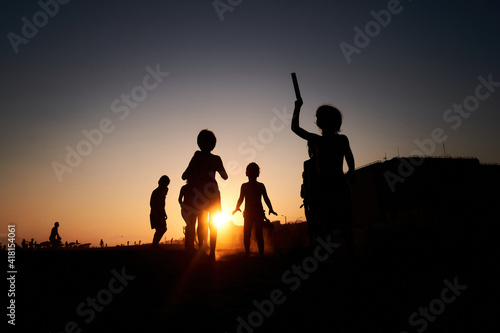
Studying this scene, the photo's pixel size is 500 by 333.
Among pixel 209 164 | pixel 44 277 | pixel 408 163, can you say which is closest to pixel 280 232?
pixel 408 163

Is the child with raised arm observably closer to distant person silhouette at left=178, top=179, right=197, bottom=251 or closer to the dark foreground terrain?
distant person silhouette at left=178, top=179, right=197, bottom=251

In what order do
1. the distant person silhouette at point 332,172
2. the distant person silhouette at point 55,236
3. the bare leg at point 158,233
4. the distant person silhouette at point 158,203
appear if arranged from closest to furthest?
the distant person silhouette at point 332,172 → the distant person silhouette at point 158,203 → the bare leg at point 158,233 → the distant person silhouette at point 55,236

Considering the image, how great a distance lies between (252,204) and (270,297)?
450cm

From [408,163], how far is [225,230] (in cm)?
3158

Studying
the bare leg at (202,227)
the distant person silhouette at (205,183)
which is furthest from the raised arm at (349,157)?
the bare leg at (202,227)

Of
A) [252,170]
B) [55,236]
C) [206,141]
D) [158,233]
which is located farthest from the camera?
[55,236]

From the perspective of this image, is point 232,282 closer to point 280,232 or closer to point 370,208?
point 280,232

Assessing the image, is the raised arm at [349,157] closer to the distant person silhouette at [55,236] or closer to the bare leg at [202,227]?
the bare leg at [202,227]

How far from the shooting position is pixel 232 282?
11.8 feet

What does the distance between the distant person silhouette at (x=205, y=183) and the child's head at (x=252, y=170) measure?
5.72ft

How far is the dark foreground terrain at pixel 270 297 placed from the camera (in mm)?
2076

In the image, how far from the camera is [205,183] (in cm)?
547

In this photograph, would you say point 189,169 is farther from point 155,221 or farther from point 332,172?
point 155,221

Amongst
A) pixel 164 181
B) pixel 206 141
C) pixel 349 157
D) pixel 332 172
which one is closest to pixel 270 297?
pixel 332 172
